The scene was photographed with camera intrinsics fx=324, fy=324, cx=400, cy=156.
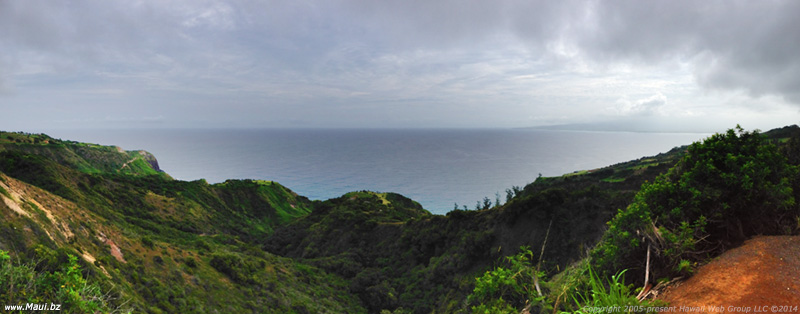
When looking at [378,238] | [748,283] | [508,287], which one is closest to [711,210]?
[748,283]

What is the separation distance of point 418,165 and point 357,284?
15316cm

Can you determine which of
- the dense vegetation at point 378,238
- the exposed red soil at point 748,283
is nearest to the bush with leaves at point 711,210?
the dense vegetation at point 378,238

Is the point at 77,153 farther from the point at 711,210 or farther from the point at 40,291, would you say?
the point at 711,210

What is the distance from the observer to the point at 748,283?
4578 millimetres

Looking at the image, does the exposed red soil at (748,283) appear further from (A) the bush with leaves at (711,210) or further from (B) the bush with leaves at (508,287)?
(B) the bush with leaves at (508,287)

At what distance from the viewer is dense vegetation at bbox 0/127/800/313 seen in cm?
596

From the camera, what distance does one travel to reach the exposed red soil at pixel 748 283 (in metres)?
4.19

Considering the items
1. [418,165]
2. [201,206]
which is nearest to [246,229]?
[201,206]

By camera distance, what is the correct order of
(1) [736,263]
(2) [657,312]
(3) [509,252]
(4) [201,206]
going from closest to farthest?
(2) [657,312]
(1) [736,263]
(3) [509,252]
(4) [201,206]

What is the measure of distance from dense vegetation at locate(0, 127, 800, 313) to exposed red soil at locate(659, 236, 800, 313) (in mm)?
330

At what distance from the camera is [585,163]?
192 m

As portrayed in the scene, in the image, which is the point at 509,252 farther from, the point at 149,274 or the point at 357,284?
the point at 149,274

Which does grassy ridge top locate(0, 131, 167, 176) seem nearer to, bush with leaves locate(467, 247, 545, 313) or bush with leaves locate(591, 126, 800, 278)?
bush with leaves locate(467, 247, 545, 313)

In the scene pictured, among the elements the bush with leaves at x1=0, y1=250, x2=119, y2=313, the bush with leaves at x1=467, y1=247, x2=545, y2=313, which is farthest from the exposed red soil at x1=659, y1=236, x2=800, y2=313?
the bush with leaves at x1=0, y1=250, x2=119, y2=313
